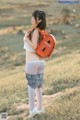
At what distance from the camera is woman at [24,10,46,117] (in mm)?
7824

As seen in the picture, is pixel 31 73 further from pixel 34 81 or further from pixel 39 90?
pixel 39 90

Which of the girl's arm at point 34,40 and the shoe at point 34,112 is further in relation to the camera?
the shoe at point 34,112

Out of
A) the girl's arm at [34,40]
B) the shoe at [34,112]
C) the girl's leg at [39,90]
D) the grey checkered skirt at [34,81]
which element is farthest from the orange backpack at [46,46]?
the shoe at [34,112]

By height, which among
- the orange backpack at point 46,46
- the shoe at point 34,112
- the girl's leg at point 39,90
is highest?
the orange backpack at point 46,46

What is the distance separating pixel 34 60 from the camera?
7.91m

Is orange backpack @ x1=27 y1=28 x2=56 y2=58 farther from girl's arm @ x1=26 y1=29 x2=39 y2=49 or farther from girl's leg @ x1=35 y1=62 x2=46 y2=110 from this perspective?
girl's leg @ x1=35 y1=62 x2=46 y2=110

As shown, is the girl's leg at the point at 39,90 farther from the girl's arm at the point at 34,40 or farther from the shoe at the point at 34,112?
the girl's arm at the point at 34,40

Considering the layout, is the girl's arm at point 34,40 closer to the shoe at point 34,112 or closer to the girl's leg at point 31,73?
the girl's leg at point 31,73

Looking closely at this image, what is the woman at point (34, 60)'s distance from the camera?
25.7 feet

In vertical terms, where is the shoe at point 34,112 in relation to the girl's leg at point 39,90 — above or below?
below

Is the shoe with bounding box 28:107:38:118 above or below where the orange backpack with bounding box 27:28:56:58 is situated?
below

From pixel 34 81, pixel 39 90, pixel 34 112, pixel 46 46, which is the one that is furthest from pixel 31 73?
pixel 34 112

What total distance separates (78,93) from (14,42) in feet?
74.4

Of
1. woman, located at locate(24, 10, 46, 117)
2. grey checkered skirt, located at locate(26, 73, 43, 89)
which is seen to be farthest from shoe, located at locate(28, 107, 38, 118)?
grey checkered skirt, located at locate(26, 73, 43, 89)
